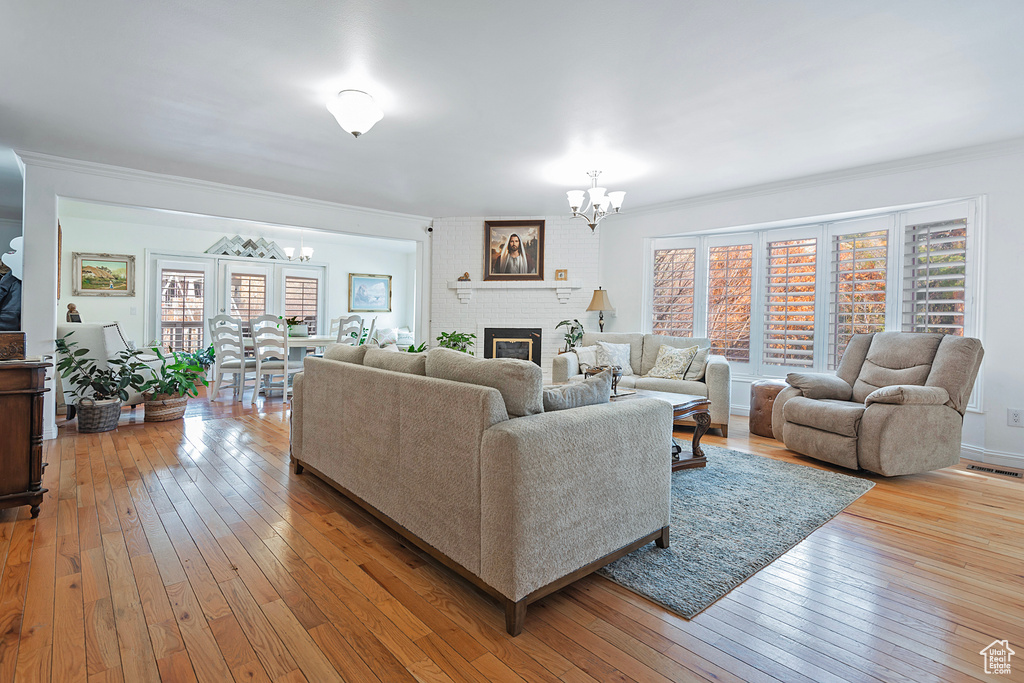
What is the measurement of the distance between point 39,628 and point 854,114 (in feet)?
15.3

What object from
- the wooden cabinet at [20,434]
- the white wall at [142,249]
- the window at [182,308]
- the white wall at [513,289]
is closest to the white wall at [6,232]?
the white wall at [142,249]

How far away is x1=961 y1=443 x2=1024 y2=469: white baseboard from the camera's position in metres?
3.68

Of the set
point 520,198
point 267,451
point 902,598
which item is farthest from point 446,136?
point 902,598

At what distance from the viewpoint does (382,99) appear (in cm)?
301

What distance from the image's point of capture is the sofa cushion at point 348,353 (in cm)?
284

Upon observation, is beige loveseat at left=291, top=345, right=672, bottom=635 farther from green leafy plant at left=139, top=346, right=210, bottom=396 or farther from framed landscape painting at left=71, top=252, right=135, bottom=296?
framed landscape painting at left=71, top=252, right=135, bottom=296

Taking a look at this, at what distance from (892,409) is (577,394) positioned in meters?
2.55

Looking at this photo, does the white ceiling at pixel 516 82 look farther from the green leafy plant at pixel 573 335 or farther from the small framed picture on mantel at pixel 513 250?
the green leafy plant at pixel 573 335

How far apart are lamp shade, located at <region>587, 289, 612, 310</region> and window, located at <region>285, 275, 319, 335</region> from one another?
16.7 ft

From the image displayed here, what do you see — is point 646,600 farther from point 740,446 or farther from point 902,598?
point 740,446

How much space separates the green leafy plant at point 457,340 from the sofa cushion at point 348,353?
3.35m

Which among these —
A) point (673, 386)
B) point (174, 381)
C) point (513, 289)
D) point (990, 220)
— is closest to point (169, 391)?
point (174, 381)

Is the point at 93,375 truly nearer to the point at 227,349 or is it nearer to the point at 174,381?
the point at 174,381

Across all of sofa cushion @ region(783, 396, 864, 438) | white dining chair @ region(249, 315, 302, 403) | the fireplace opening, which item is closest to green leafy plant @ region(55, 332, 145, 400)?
white dining chair @ region(249, 315, 302, 403)
